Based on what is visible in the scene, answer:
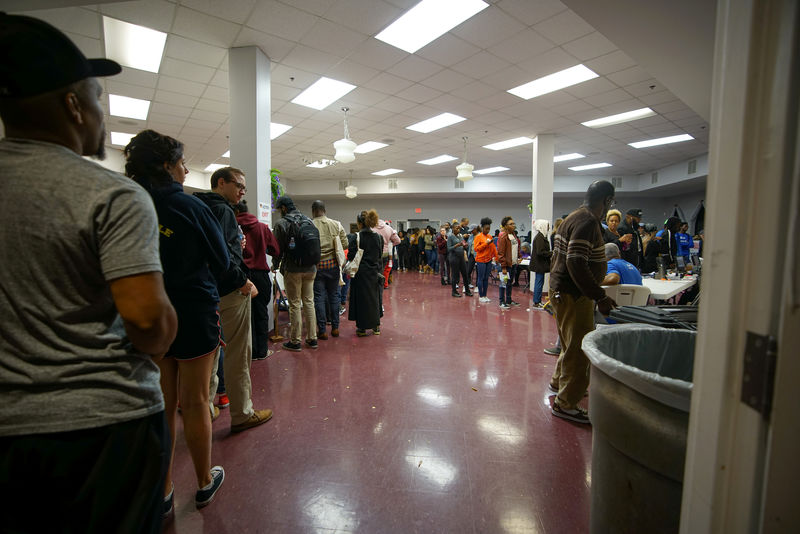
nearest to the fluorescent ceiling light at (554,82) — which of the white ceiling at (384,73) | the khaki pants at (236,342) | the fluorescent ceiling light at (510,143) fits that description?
the white ceiling at (384,73)

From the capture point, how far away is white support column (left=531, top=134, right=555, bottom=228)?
7250 mm

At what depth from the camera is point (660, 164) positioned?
31.9 feet

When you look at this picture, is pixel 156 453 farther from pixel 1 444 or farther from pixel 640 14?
pixel 640 14

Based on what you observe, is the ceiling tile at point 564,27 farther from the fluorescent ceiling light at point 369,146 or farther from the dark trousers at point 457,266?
the fluorescent ceiling light at point 369,146

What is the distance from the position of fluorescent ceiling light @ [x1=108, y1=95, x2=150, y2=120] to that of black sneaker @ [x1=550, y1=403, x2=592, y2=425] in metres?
7.05

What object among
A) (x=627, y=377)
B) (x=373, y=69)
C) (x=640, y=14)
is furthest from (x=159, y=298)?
(x=373, y=69)

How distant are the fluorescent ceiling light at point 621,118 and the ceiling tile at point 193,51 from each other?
20.4ft

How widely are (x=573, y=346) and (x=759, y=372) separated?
183cm

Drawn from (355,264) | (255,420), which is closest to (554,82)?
(355,264)

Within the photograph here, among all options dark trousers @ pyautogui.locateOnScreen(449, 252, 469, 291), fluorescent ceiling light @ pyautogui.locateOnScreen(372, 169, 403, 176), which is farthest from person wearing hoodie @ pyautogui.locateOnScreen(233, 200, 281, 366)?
fluorescent ceiling light @ pyautogui.locateOnScreen(372, 169, 403, 176)

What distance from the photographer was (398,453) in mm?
1836

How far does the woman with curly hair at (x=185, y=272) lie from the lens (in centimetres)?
129

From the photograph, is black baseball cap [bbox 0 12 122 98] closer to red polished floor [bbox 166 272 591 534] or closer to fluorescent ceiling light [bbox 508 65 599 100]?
red polished floor [bbox 166 272 591 534]

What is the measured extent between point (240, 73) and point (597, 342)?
14.6 ft
